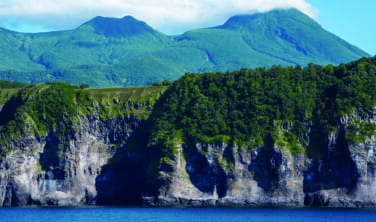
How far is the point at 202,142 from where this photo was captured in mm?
156875

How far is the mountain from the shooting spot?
148000 millimetres

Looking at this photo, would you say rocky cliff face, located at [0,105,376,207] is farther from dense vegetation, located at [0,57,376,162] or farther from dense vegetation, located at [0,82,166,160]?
dense vegetation, located at [0,57,376,162]

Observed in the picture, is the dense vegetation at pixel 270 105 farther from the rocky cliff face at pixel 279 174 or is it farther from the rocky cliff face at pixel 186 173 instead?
the rocky cliff face at pixel 186 173

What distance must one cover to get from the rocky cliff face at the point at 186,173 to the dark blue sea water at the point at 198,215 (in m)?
12.0

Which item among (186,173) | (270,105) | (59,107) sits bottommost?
(186,173)

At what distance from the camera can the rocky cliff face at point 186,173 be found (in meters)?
145

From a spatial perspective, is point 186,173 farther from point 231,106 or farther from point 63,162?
point 63,162

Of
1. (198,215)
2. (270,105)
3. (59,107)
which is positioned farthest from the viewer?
(59,107)

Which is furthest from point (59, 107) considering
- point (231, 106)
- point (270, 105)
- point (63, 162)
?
point (270, 105)

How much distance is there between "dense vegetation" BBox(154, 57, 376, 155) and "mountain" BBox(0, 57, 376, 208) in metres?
0.28

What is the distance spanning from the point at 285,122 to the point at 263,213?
37.7 meters

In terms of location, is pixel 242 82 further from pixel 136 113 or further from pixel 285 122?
pixel 136 113

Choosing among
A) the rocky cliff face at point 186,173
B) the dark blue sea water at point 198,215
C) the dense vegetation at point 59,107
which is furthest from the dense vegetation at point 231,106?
the dark blue sea water at point 198,215

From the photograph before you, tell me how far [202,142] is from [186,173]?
8.42 metres
